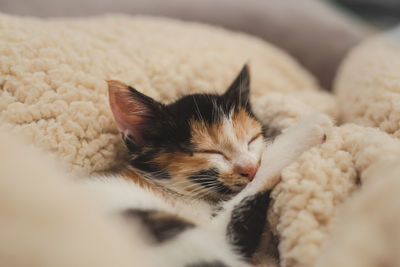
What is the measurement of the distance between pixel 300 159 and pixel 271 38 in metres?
1.28

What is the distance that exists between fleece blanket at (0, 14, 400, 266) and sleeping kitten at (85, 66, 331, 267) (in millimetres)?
69

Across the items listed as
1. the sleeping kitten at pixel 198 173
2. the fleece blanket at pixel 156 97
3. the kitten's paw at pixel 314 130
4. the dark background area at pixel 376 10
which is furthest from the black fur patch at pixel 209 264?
the dark background area at pixel 376 10

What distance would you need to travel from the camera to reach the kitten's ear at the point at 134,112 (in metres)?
0.80

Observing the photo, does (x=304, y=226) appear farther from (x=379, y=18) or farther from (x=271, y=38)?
(x=379, y=18)

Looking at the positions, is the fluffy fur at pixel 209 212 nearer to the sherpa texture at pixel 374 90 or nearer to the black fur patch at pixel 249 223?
the black fur patch at pixel 249 223

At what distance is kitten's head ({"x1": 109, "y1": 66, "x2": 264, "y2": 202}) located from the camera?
0.80 m

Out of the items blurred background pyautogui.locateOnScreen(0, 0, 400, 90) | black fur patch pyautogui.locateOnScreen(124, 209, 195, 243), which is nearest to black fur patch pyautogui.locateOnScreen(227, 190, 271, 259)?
black fur patch pyautogui.locateOnScreen(124, 209, 195, 243)

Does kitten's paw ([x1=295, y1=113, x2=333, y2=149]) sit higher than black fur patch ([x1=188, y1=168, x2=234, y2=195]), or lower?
higher

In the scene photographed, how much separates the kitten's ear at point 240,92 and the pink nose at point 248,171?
0.76ft

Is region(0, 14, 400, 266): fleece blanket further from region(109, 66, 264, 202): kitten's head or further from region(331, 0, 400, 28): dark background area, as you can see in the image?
region(331, 0, 400, 28): dark background area

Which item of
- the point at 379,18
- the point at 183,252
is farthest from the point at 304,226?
the point at 379,18

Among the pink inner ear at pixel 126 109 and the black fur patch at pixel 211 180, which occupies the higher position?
the pink inner ear at pixel 126 109

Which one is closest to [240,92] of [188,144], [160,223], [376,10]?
[188,144]

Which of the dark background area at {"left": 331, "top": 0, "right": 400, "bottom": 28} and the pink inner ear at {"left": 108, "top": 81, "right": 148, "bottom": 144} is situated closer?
the pink inner ear at {"left": 108, "top": 81, "right": 148, "bottom": 144}
